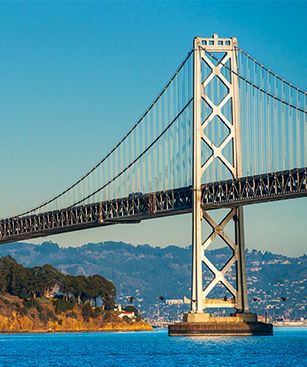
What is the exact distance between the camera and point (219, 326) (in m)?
89.2

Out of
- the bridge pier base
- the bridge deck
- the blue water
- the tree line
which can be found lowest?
the blue water

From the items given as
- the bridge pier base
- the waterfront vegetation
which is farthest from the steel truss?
the waterfront vegetation

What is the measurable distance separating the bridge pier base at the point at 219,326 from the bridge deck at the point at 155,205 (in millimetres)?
6730

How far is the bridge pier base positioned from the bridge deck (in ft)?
22.1

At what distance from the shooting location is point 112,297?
177500 mm

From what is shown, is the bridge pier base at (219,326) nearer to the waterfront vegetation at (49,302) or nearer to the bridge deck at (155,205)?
the bridge deck at (155,205)

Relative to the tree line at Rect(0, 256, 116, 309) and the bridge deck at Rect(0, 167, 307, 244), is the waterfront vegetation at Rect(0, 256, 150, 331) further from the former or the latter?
the bridge deck at Rect(0, 167, 307, 244)

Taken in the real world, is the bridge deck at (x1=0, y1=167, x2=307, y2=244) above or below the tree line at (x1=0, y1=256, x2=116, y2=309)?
below

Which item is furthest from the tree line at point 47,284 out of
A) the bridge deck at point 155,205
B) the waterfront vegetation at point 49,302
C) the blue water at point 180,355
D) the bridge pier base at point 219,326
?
the bridge pier base at point 219,326

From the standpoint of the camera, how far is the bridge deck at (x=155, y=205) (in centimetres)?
8669

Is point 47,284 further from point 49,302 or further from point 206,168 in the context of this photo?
point 206,168

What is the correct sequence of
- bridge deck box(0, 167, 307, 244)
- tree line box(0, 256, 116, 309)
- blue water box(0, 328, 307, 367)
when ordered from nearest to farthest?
1. blue water box(0, 328, 307, 367)
2. bridge deck box(0, 167, 307, 244)
3. tree line box(0, 256, 116, 309)

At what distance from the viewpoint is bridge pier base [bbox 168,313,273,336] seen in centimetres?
8862

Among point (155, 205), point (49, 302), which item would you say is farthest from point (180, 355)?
point (49, 302)
